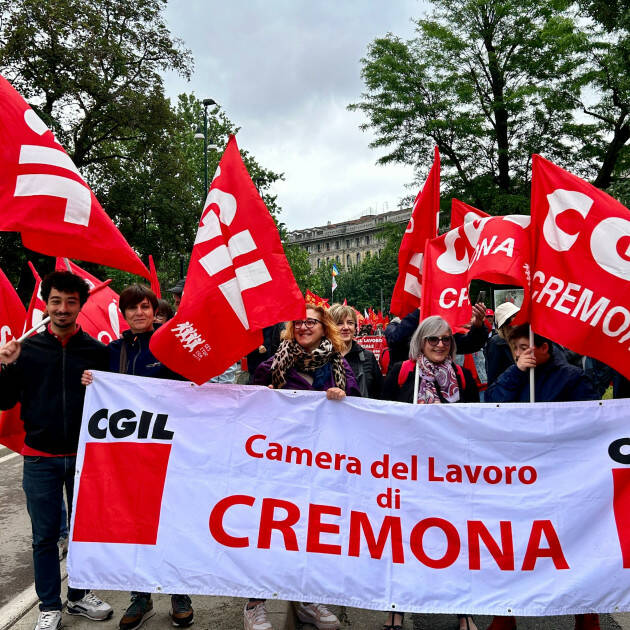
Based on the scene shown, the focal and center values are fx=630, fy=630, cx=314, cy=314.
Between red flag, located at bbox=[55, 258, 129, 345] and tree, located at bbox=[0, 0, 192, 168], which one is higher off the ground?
tree, located at bbox=[0, 0, 192, 168]

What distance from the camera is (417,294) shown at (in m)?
5.28

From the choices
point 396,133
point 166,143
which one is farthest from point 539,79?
point 166,143

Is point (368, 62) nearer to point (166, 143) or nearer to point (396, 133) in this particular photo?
point (396, 133)

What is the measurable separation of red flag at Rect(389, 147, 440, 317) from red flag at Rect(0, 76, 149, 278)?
7.56ft

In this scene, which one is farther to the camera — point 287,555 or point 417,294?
point 417,294

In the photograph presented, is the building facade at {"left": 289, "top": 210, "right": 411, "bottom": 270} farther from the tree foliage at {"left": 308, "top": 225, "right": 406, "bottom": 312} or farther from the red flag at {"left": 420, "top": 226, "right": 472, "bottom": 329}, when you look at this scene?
the red flag at {"left": 420, "top": 226, "right": 472, "bottom": 329}

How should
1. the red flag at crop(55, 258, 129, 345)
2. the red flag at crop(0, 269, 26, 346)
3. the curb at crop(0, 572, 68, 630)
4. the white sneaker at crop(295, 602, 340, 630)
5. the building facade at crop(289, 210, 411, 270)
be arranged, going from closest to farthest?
the white sneaker at crop(295, 602, 340, 630), the curb at crop(0, 572, 68, 630), the red flag at crop(0, 269, 26, 346), the red flag at crop(55, 258, 129, 345), the building facade at crop(289, 210, 411, 270)

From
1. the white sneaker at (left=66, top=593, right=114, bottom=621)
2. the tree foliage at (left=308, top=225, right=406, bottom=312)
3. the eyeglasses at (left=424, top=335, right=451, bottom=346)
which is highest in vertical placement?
the tree foliage at (left=308, top=225, right=406, bottom=312)

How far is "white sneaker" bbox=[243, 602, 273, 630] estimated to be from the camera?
348 cm

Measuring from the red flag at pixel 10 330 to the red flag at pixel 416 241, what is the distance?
2.82 metres

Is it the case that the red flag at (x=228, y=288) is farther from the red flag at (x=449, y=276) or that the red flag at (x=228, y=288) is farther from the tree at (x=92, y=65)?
the tree at (x=92, y=65)

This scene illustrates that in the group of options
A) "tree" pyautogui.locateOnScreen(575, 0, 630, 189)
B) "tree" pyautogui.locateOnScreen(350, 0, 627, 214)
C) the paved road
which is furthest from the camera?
"tree" pyautogui.locateOnScreen(350, 0, 627, 214)

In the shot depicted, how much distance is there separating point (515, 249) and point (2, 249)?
2056cm

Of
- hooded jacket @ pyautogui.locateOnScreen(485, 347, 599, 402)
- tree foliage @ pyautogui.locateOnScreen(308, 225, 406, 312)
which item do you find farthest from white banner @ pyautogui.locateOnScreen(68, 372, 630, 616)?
tree foliage @ pyautogui.locateOnScreen(308, 225, 406, 312)
